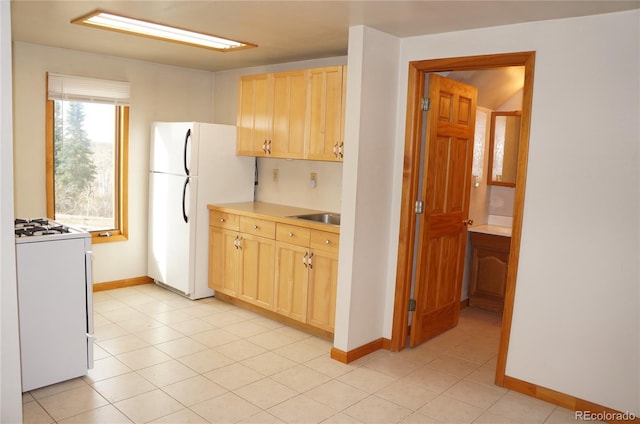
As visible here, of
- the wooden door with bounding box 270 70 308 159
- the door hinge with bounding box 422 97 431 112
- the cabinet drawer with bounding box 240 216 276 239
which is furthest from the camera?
the cabinet drawer with bounding box 240 216 276 239

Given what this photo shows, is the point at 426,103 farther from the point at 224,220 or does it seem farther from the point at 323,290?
the point at 224,220

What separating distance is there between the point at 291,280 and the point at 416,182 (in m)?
1.30

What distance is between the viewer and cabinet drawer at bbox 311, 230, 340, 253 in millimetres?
3799

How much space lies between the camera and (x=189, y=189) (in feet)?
15.6

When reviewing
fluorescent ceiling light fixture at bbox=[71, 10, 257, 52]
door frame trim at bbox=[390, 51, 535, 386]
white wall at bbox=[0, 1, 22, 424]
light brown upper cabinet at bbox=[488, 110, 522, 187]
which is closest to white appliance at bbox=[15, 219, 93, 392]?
white wall at bbox=[0, 1, 22, 424]

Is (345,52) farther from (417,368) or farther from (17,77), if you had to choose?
(17,77)

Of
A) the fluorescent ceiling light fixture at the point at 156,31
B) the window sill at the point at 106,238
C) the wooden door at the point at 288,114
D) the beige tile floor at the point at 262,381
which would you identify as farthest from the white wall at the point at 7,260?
the window sill at the point at 106,238

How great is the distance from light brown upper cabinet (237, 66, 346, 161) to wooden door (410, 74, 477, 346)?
0.71m

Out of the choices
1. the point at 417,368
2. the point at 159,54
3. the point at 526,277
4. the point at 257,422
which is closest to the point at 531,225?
the point at 526,277

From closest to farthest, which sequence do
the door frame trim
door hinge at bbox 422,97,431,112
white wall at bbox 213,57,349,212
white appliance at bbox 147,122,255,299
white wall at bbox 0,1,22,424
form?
white wall at bbox 0,1,22,424, the door frame trim, door hinge at bbox 422,97,431,112, white wall at bbox 213,57,349,212, white appliance at bbox 147,122,255,299

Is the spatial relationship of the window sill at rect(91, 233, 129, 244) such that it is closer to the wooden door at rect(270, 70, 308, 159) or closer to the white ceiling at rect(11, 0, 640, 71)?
the white ceiling at rect(11, 0, 640, 71)

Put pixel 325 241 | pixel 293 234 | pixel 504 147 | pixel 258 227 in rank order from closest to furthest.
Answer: pixel 325 241, pixel 293 234, pixel 258 227, pixel 504 147

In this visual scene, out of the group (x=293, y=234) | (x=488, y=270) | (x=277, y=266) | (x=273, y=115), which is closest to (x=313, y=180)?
(x=273, y=115)

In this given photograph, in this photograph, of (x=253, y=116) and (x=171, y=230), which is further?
(x=171, y=230)
